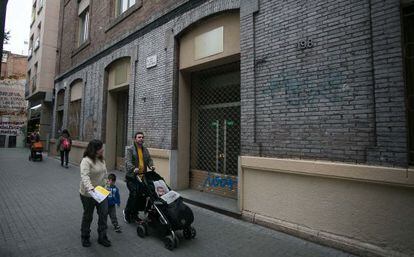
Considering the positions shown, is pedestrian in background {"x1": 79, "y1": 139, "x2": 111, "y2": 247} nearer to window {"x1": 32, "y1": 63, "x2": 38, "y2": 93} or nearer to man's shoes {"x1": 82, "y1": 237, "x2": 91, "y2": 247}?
man's shoes {"x1": 82, "y1": 237, "x2": 91, "y2": 247}

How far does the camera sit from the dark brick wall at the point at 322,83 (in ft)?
13.1

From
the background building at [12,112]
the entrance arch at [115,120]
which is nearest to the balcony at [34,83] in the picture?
the background building at [12,112]

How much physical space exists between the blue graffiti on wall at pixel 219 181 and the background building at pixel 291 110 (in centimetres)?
4

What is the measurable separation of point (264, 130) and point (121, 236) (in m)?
3.23

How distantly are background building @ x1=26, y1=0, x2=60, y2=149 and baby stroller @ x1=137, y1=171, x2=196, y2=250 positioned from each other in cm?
A: 2023

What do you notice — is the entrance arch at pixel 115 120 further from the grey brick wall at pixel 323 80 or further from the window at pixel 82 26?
the grey brick wall at pixel 323 80

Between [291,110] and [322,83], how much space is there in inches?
27.7

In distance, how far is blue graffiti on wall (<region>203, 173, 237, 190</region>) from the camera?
6947mm

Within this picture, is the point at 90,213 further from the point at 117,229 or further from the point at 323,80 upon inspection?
the point at 323,80

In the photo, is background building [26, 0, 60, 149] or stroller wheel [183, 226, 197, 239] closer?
stroller wheel [183, 226, 197, 239]

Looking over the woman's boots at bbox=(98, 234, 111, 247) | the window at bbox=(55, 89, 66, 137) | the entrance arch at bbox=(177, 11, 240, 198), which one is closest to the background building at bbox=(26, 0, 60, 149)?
the window at bbox=(55, 89, 66, 137)

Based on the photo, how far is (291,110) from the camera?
508 centimetres

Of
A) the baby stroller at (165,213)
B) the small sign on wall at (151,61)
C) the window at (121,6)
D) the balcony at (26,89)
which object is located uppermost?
the window at (121,6)

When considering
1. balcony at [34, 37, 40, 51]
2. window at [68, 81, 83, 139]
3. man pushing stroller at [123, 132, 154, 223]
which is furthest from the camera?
balcony at [34, 37, 40, 51]
